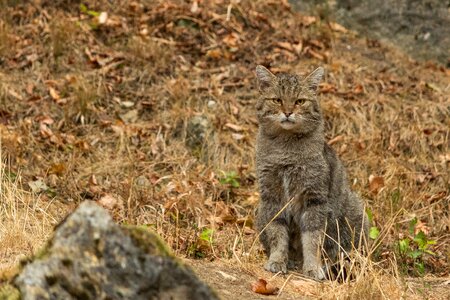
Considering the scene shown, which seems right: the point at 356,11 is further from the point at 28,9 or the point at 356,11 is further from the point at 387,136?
the point at 28,9

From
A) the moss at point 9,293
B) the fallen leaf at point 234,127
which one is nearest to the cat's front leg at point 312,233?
the moss at point 9,293

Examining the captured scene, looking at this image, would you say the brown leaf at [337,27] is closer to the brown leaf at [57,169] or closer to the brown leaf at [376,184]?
the brown leaf at [376,184]

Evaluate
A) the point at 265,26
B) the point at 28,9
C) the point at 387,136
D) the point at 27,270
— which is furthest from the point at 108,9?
the point at 27,270

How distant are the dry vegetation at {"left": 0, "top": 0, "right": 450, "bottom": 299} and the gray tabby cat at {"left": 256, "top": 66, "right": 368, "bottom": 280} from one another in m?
0.30

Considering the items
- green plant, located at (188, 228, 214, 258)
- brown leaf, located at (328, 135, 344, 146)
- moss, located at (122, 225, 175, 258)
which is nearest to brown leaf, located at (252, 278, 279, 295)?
green plant, located at (188, 228, 214, 258)

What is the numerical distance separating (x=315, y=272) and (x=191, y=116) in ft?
11.8

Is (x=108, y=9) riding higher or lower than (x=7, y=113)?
higher

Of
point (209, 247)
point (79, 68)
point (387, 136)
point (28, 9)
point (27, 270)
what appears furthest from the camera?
point (28, 9)

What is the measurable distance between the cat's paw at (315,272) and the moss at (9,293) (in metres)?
2.78

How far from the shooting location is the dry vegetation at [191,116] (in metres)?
6.93

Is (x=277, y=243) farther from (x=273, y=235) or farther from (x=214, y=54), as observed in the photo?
(x=214, y=54)

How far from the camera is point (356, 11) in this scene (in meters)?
10.6

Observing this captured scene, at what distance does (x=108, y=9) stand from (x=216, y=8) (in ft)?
4.62

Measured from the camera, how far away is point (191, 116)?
8586 mm
